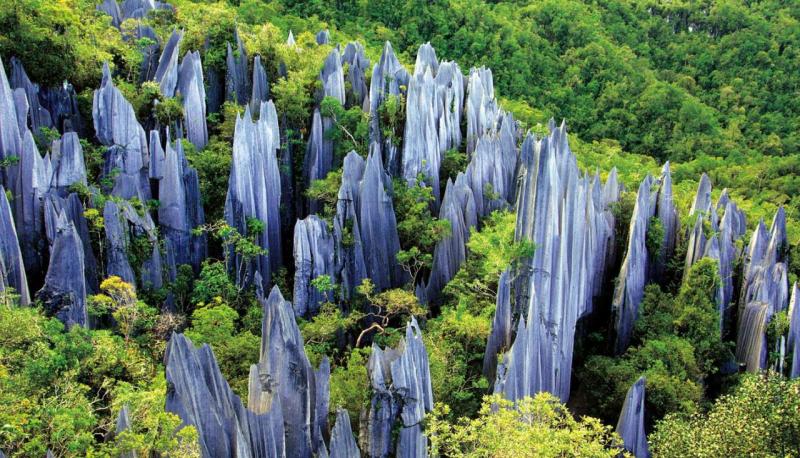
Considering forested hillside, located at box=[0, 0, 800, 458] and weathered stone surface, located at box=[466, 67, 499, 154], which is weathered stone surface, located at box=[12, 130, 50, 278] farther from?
weathered stone surface, located at box=[466, 67, 499, 154]

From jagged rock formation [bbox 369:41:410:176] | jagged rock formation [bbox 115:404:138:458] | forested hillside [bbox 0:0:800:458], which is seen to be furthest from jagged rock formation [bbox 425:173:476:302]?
jagged rock formation [bbox 115:404:138:458]

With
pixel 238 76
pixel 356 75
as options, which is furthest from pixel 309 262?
pixel 356 75

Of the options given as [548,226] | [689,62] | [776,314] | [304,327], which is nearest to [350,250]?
[304,327]

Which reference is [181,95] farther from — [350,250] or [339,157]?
[350,250]

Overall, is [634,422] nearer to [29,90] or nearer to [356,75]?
[356,75]

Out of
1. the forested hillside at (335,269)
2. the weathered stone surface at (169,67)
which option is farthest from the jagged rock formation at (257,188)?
the weathered stone surface at (169,67)

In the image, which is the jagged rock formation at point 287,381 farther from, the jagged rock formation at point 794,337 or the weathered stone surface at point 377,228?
the jagged rock formation at point 794,337
